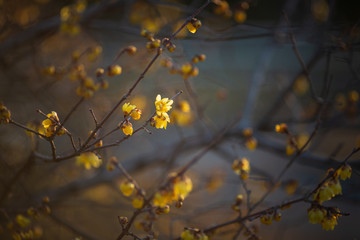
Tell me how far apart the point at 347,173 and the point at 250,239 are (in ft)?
1.87

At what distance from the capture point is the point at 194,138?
278 cm

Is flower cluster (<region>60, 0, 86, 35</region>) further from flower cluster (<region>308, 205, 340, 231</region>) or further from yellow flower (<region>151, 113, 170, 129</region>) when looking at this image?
flower cluster (<region>308, 205, 340, 231</region>)

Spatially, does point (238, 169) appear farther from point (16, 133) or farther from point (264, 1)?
point (264, 1)

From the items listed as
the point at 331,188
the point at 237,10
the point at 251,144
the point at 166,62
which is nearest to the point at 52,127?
the point at 166,62

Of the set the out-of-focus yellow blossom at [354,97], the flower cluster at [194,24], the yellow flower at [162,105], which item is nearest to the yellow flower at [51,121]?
the yellow flower at [162,105]

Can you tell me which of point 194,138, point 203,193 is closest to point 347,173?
point 194,138

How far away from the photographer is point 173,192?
4.27ft

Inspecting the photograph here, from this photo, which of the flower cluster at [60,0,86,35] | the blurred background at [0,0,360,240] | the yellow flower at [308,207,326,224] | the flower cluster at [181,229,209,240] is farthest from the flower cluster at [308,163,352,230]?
the flower cluster at [60,0,86,35]

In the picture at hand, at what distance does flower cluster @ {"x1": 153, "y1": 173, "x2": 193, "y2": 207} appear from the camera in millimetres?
1273

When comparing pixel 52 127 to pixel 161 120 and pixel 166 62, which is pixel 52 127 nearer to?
pixel 161 120

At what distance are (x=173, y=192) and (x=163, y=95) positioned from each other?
2023mm

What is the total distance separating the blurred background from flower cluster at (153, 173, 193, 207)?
399mm

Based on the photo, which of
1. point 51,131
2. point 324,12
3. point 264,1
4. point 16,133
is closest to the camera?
point 51,131

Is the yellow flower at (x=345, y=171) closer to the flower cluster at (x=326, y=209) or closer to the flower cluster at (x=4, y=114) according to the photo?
the flower cluster at (x=326, y=209)
